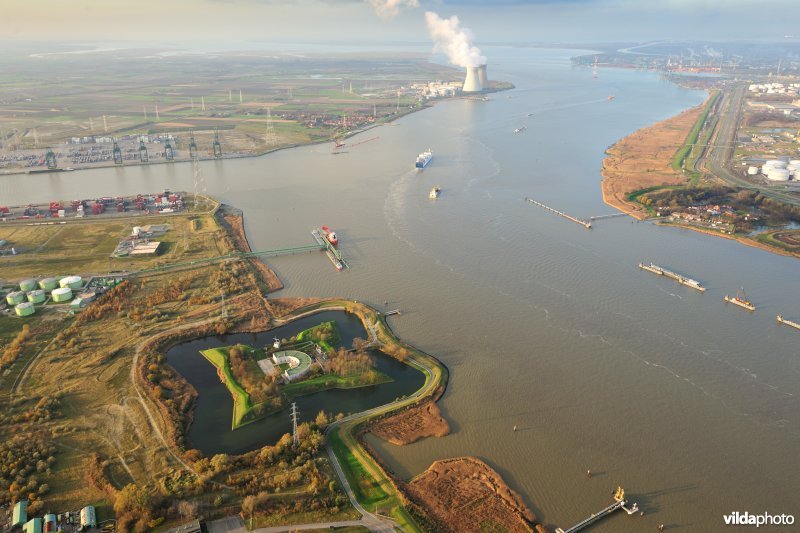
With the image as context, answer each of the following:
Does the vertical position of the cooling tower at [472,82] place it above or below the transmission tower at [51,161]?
above

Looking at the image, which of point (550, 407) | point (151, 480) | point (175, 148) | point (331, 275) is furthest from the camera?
point (175, 148)

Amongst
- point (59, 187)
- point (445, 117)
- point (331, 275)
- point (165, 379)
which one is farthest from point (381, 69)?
point (165, 379)

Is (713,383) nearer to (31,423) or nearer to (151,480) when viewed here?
(151,480)

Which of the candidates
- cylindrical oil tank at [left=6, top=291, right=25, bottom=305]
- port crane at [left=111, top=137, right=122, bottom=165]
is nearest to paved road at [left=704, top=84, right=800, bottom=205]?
cylindrical oil tank at [left=6, top=291, right=25, bottom=305]

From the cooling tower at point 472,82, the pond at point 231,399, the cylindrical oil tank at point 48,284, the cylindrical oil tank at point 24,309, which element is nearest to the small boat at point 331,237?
the pond at point 231,399

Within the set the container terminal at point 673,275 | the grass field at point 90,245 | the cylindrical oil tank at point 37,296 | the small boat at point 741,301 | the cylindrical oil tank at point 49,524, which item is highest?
the grass field at point 90,245

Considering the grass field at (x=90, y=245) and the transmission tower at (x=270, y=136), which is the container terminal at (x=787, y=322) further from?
the transmission tower at (x=270, y=136)
